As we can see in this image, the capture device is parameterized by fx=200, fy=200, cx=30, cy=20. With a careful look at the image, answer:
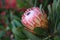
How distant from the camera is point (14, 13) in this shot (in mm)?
1329

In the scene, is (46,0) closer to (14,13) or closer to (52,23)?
(52,23)

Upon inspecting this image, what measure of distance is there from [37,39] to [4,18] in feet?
2.29

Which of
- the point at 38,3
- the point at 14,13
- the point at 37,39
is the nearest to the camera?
the point at 37,39

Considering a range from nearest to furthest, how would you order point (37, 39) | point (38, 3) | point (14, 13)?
point (37, 39) → point (38, 3) → point (14, 13)

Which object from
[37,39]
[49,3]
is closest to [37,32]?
[37,39]

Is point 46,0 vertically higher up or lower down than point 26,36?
higher up

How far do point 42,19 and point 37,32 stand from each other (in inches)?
2.1

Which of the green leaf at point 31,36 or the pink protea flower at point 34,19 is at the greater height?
the pink protea flower at point 34,19

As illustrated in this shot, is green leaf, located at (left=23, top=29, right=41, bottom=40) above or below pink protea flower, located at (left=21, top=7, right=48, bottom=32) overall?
below

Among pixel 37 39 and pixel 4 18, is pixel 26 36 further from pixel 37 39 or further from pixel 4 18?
pixel 4 18

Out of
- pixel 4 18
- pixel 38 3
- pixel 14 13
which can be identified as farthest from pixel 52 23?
pixel 4 18

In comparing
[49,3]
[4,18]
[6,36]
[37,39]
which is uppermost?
[4,18]

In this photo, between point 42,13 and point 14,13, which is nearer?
point 42,13

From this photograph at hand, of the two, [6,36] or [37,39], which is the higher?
[6,36]
